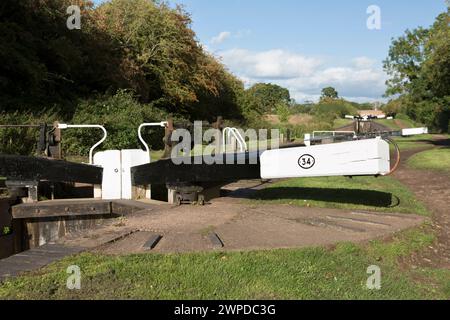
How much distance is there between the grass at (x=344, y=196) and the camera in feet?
25.8

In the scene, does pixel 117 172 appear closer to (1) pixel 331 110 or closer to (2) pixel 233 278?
(2) pixel 233 278

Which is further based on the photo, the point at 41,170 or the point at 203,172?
the point at 41,170

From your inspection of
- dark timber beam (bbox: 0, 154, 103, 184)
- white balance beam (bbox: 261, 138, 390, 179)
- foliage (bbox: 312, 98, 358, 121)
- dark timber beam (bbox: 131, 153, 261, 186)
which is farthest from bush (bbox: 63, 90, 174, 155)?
foliage (bbox: 312, 98, 358, 121)

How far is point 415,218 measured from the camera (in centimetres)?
703

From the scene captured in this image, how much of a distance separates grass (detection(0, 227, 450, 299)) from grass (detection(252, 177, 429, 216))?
2664 mm

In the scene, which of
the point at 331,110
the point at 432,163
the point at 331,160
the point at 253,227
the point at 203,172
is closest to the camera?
the point at 253,227

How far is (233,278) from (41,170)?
190 inches

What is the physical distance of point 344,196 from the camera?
28.4 feet

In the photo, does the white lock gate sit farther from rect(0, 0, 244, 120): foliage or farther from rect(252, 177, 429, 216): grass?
rect(0, 0, 244, 120): foliage

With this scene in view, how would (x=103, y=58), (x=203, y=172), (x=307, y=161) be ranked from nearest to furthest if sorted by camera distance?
(x=307, y=161), (x=203, y=172), (x=103, y=58)

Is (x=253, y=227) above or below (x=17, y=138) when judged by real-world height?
below

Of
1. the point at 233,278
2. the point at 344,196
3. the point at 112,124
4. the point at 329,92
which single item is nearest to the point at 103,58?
the point at 112,124

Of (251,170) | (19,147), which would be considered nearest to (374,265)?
(251,170)

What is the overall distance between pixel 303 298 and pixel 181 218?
3.05 metres
